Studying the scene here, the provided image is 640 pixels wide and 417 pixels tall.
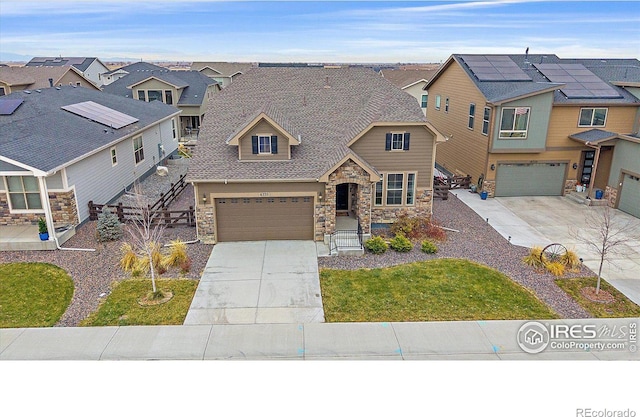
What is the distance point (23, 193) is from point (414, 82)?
3615cm

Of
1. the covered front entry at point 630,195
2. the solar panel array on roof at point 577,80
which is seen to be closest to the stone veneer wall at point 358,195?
the covered front entry at point 630,195

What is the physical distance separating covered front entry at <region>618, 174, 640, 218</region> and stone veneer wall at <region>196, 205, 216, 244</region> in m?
19.3

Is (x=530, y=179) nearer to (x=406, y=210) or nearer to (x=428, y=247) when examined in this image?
(x=406, y=210)

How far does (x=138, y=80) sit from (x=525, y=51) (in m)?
33.3

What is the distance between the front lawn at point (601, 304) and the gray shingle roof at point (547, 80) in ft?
35.7

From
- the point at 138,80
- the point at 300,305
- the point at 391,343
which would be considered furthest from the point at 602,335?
the point at 138,80

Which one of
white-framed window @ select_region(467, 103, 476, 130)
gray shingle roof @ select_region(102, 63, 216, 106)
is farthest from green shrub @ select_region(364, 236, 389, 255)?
gray shingle roof @ select_region(102, 63, 216, 106)

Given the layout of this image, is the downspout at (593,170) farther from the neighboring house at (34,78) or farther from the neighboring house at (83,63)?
the neighboring house at (83,63)

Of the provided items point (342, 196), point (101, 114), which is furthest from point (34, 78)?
point (342, 196)

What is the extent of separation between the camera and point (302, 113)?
19641mm

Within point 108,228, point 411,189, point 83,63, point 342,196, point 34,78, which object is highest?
point 83,63

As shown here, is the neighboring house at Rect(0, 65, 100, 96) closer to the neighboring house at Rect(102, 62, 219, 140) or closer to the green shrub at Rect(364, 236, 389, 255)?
the neighboring house at Rect(102, 62, 219, 140)

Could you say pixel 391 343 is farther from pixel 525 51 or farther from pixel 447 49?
pixel 525 51

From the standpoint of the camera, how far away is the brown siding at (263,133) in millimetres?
16312
